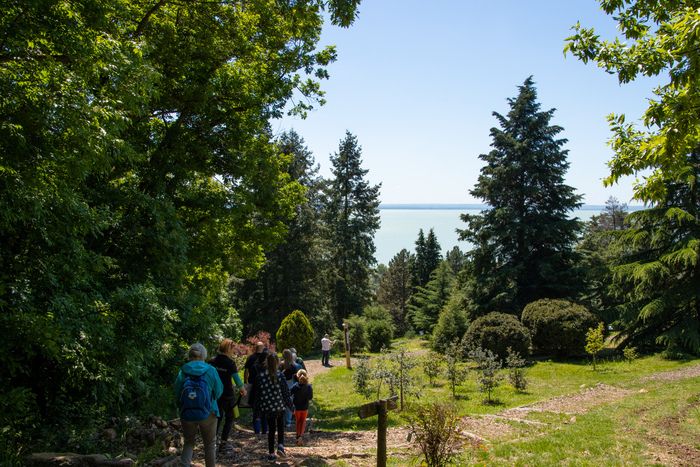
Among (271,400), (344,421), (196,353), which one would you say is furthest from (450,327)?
(196,353)

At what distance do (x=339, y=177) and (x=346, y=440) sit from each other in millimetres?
34092

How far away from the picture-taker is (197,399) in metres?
5.31

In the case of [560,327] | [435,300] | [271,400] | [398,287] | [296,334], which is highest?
[398,287]

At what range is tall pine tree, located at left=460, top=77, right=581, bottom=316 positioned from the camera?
2672cm

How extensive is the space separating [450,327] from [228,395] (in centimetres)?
2158

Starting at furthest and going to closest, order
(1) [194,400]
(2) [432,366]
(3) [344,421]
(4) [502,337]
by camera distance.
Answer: (4) [502,337]
(2) [432,366]
(3) [344,421]
(1) [194,400]

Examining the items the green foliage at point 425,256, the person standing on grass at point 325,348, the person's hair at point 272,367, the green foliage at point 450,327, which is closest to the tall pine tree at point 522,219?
the green foliage at point 450,327

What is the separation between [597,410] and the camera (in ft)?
36.4

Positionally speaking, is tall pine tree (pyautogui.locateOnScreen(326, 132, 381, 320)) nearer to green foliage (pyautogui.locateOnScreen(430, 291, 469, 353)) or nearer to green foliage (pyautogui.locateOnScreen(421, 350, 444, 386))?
green foliage (pyautogui.locateOnScreen(430, 291, 469, 353))

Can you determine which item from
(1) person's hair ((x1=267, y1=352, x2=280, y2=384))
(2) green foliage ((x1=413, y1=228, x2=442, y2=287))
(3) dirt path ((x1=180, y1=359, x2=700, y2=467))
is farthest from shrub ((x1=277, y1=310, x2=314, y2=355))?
(2) green foliage ((x1=413, y1=228, x2=442, y2=287))

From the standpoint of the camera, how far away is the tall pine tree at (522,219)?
26.7m

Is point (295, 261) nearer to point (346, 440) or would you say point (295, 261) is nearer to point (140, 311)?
point (346, 440)

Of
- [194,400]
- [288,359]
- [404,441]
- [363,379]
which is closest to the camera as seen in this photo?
[194,400]

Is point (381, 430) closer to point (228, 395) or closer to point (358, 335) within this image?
point (228, 395)
